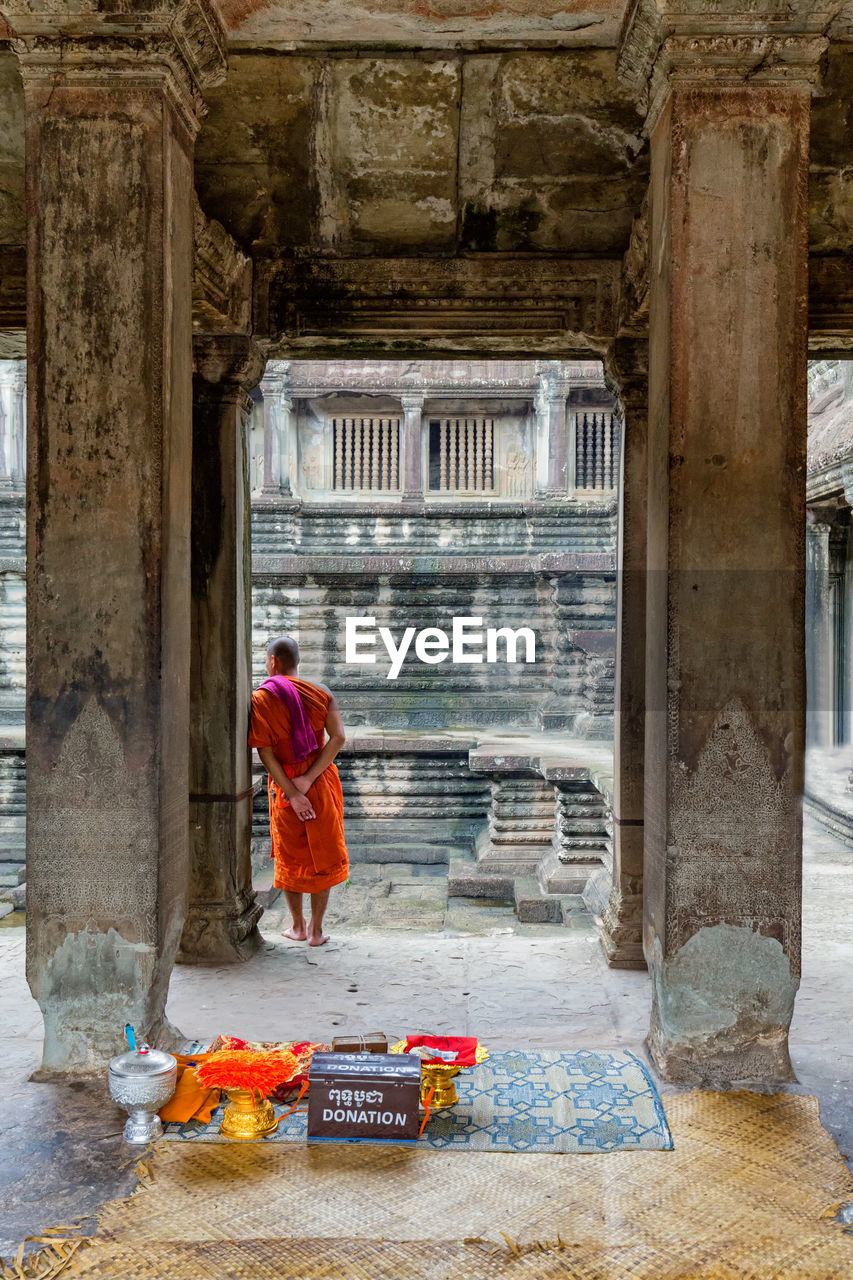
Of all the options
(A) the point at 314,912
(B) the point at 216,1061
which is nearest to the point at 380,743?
(A) the point at 314,912

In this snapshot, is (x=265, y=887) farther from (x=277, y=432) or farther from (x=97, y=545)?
(x=277, y=432)

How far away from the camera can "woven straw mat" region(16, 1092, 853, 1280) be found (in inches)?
80.7

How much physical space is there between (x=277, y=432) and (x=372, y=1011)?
39.1ft

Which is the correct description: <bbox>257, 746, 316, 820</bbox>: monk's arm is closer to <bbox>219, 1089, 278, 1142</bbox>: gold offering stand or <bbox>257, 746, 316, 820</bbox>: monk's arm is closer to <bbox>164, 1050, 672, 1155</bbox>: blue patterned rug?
<bbox>164, 1050, 672, 1155</bbox>: blue patterned rug

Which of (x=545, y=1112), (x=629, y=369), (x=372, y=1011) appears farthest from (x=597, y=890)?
(x=545, y=1112)

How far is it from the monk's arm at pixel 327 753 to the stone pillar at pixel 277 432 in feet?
33.2

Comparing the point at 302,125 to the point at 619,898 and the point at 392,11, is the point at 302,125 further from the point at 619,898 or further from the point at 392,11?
the point at 619,898

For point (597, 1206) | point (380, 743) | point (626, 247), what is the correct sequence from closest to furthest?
point (597, 1206), point (626, 247), point (380, 743)

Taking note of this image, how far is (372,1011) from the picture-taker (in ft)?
12.2

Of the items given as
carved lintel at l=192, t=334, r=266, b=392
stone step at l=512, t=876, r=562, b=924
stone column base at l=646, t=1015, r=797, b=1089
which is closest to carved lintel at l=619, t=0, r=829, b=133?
Answer: carved lintel at l=192, t=334, r=266, b=392

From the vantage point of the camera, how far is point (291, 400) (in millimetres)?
14758

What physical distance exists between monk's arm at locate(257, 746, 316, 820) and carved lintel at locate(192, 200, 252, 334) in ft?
6.62

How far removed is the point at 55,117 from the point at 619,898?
3794mm

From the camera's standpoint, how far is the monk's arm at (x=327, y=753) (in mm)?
4816
